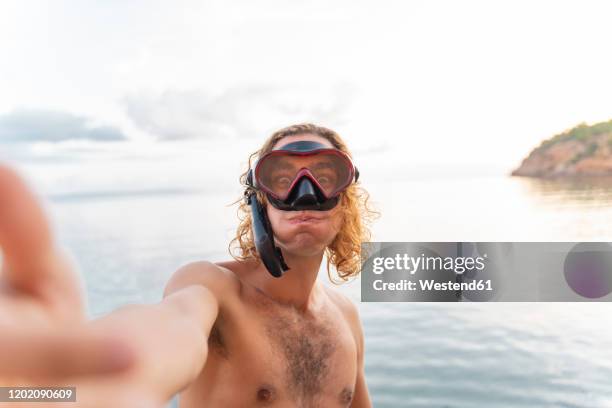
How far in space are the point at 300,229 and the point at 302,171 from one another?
0.18m

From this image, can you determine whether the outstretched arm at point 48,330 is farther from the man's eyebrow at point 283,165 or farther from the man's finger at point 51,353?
the man's eyebrow at point 283,165

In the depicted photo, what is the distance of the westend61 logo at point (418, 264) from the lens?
410 cm

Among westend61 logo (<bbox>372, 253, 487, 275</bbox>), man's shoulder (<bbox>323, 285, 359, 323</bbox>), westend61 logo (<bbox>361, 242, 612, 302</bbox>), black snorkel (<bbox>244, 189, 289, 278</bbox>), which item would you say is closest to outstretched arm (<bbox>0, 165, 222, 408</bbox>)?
black snorkel (<bbox>244, 189, 289, 278</bbox>)

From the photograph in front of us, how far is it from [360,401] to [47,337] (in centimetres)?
168

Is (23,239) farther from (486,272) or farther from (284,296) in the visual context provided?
(486,272)

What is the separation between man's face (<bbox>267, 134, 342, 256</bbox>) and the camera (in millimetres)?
1688

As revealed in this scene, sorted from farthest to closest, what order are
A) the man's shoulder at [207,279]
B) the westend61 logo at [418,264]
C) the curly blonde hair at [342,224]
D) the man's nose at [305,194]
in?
1. the westend61 logo at [418,264]
2. the curly blonde hair at [342,224]
3. the man's nose at [305,194]
4. the man's shoulder at [207,279]

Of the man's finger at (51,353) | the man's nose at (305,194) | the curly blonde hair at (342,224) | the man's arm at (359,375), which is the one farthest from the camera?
the man's arm at (359,375)

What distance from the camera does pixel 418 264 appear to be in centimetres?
417

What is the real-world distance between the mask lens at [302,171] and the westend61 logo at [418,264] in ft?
7.58

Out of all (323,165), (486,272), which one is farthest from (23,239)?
(486,272)

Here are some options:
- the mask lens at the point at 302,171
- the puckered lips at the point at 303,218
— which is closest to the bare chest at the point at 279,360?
the puckered lips at the point at 303,218

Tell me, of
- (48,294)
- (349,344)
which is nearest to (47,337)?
(48,294)

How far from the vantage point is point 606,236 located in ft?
21.6
